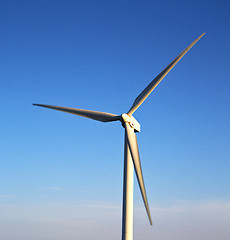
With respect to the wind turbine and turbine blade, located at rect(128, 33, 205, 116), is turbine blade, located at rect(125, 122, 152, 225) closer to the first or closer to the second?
the wind turbine

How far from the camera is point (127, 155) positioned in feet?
97.3

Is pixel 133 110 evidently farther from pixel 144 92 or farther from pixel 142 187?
pixel 142 187

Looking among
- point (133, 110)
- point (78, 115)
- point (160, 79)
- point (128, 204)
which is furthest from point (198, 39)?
point (128, 204)

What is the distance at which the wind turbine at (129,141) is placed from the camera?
2759 centimetres

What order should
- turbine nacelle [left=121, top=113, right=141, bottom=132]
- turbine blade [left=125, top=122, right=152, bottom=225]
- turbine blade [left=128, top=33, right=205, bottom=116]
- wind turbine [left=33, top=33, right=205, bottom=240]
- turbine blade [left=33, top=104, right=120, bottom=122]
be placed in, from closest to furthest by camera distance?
turbine blade [left=125, top=122, right=152, bottom=225] → wind turbine [left=33, top=33, right=205, bottom=240] → turbine nacelle [left=121, top=113, right=141, bottom=132] → turbine blade [left=33, top=104, right=120, bottom=122] → turbine blade [left=128, top=33, right=205, bottom=116]

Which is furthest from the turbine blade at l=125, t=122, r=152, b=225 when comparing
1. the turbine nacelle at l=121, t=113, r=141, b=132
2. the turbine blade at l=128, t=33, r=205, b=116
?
the turbine blade at l=128, t=33, r=205, b=116

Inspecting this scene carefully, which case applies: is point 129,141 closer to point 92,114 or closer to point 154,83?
point 92,114

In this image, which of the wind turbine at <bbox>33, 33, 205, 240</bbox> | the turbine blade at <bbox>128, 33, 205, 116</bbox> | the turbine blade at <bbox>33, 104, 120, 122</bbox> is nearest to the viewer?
the wind turbine at <bbox>33, 33, 205, 240</bbox>

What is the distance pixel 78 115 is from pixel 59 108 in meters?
2.30

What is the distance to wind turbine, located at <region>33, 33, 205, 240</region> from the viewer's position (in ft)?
90.5

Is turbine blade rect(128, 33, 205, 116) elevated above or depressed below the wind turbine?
above

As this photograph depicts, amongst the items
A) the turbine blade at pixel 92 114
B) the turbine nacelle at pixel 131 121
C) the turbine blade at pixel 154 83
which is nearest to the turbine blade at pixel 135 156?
the turbine nacelle at pixel 131 121

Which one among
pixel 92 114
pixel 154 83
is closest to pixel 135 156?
pixel 92 114

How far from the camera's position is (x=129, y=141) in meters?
29.1
